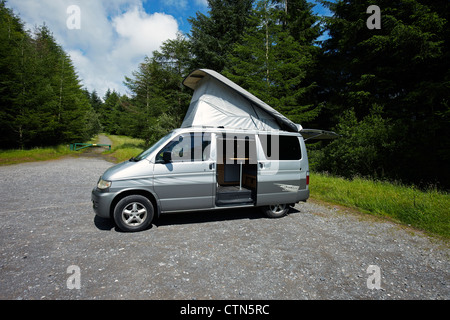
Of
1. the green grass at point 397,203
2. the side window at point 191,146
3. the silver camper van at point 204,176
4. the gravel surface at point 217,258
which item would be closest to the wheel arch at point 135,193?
the silver camper van at point 204,176

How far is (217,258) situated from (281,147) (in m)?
3.11

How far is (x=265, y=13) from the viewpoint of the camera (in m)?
16.3

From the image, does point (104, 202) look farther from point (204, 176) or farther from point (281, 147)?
point (281, 147)

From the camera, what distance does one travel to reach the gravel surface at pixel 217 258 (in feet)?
9.13

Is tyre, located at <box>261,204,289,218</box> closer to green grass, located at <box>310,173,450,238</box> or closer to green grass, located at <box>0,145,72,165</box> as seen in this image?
green grass, located at <box>310,173,450,238</box>

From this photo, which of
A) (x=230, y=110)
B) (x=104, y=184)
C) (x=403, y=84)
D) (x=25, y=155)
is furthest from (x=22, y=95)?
(x=403, y=84)

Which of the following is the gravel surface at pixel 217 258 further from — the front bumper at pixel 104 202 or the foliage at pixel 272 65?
the foliage at pixel 272 65

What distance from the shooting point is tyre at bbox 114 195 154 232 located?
14.3ft

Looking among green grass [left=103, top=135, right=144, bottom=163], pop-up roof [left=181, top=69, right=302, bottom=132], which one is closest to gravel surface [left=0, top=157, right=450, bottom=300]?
pop-up roof [left=181, top=69, right=302, bottom=132]

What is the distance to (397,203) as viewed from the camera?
6141 millimetres

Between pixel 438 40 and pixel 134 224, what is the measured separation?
18397 millimetres

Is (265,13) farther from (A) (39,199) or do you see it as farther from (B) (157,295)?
(B) (157,295)
